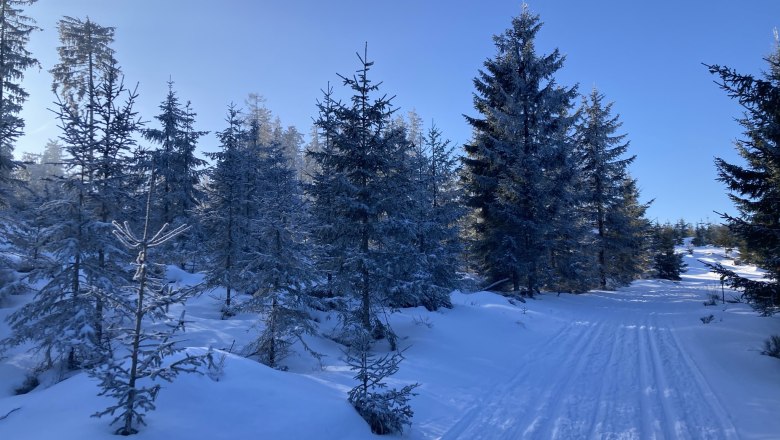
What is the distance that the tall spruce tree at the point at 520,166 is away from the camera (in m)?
22.5

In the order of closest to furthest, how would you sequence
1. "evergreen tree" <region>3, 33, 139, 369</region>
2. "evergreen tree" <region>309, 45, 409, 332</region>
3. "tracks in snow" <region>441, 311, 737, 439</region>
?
1. "tracks in snow" <region>441, 311, 737, 439</region>
2. "evergreen tree" <region>3, 33, 139, 369</region>
3. "evergreen tree" <region>309, 45, 409, 332</region>

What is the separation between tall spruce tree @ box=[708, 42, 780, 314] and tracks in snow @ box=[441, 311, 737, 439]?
285cm

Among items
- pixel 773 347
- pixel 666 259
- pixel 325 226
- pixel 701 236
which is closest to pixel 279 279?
pixel 325 226

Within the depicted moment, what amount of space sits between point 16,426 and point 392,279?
948cm

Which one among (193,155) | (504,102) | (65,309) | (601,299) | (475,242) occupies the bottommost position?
(601,299)

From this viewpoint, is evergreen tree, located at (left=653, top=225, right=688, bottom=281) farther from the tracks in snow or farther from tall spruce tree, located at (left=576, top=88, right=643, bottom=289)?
the tracks in snow

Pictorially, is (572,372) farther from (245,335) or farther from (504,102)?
(504,102)

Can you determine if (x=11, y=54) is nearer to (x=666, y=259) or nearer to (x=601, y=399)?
Result: (x=601, y=399)

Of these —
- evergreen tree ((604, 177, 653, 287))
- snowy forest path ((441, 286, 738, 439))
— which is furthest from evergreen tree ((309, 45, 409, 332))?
evergreen tree ((604, 177, 653, 287))

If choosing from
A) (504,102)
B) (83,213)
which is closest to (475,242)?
(504,102)

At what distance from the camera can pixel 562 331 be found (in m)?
15.0

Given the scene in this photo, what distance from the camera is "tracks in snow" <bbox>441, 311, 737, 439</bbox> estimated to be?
6.80 metres

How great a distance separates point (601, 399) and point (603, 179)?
26.6 metres

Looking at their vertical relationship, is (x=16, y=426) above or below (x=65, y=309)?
below
